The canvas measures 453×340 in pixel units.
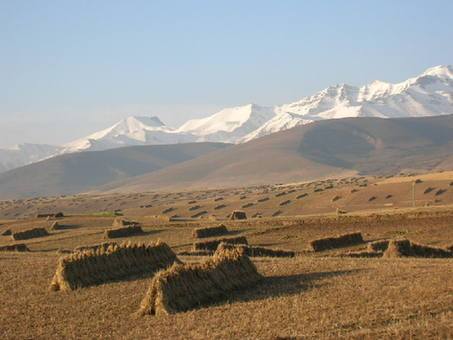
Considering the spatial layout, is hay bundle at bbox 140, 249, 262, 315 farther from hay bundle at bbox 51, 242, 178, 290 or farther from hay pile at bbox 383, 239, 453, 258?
hay pile at bbox 383, 239, 453, 258

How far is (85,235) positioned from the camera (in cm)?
6003

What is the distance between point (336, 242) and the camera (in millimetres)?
Answer: 43094

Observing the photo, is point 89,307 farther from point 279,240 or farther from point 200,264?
point 279,240

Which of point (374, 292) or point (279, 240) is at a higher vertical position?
point (374, 292)

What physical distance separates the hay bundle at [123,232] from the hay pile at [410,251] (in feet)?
87.1

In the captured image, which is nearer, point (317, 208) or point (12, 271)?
point (12, 271)

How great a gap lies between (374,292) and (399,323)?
4.22 m

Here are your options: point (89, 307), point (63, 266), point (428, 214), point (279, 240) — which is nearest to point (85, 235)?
point (279, 240)

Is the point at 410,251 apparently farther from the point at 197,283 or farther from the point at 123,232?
the point at 123,232

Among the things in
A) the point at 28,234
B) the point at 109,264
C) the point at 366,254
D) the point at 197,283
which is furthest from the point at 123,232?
the point at 197,283

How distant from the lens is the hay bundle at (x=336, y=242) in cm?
4191

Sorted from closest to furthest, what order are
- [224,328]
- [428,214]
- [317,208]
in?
[224,328]
[428,214]
[317,208]

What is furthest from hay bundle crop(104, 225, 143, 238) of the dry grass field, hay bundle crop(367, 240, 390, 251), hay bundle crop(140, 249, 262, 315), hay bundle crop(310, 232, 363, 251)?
hay bundle crop(140, 249, 262, 315)

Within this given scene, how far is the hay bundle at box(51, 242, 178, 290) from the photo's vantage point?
1054 inches
